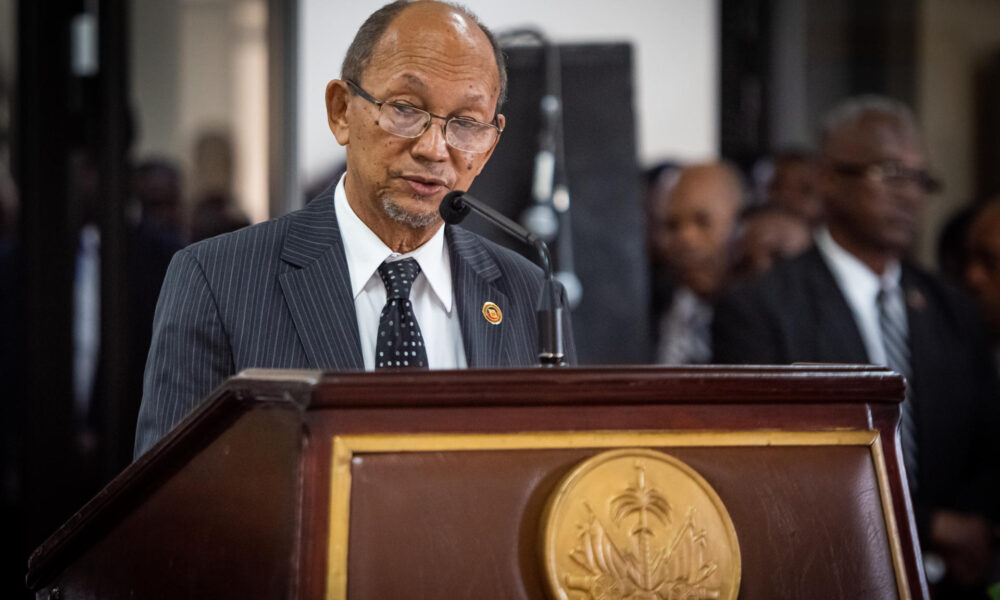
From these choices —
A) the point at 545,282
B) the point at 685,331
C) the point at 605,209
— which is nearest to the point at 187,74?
the point at 605,209

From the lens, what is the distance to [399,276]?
3.93 ft

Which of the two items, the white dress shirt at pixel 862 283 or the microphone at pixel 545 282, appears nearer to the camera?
the microphone at pixel 545 282

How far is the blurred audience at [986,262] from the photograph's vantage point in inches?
117

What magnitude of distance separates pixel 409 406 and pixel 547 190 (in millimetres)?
1264

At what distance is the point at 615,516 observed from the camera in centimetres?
91

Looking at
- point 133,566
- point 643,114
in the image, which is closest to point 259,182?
point 133,566

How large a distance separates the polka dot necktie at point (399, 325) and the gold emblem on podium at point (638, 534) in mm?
302

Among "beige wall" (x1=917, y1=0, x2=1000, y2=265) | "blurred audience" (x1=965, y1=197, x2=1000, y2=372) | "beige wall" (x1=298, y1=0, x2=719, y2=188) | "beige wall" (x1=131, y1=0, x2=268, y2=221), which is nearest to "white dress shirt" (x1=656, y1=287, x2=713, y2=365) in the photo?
"beige wall" (x1=298, y1=0, x2=719, y2=188)

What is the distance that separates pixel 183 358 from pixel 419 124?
0.33 meters

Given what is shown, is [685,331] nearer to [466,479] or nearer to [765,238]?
[765,238]

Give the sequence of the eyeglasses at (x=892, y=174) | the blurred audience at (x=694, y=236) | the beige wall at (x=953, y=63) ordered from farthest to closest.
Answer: the beige wall at (x=953, y=63) < the blurred audience at (x=694, y=236) < the eyeglasses at (x=892, y=174)

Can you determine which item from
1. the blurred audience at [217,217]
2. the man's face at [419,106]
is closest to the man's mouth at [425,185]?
the man's face at [419,106]

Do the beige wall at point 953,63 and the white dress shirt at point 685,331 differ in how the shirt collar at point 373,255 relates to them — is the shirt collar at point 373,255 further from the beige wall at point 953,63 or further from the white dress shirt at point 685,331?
the beige wall at point 953,63

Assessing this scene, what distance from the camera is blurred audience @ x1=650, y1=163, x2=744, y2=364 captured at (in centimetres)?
291
